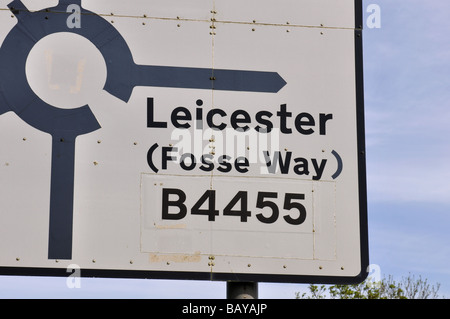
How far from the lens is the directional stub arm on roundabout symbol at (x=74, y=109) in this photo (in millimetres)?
3930

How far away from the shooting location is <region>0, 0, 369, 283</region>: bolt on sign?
12.6 feet

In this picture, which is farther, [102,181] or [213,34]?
[213,34]

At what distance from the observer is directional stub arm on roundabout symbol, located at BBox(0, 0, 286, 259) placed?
3.93 metres

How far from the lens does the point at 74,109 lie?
13.1 feet

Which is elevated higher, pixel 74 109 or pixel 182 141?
pixel 74 109

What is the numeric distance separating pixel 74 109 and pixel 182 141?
58cm

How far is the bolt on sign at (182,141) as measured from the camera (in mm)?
3838

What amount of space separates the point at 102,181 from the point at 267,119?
916 mm

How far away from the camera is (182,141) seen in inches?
157

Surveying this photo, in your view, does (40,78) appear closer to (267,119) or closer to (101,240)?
(101,240)

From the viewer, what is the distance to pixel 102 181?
154 inches
